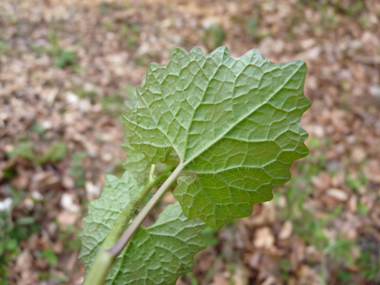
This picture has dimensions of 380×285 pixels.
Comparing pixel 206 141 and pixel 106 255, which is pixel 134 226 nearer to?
pixel 106 255

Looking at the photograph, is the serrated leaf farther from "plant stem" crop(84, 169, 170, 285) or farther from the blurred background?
the blurred background

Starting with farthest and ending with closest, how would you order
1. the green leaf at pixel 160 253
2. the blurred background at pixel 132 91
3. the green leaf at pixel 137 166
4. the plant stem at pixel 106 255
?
the blurred background at pixel 132 91 < the green leaf at pixel 137 166 < the green leaf at pixel 160 253 < the plant stem at pixel 106 255

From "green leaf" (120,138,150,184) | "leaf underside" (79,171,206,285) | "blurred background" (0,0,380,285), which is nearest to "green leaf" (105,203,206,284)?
"leaf underside" (79,171,206,285)

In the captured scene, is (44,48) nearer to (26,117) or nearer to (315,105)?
(26,117)

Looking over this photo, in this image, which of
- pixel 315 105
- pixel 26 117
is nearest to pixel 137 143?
pixel 26 117

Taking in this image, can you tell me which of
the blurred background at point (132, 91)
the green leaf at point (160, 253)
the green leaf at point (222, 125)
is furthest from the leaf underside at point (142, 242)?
the blurred background at point (132, 91)

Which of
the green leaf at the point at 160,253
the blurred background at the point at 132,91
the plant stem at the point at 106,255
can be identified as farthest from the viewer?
the blurred background at the point at 132,91

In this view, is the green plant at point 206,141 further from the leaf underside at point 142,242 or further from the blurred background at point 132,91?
the blurred background at point 132,91

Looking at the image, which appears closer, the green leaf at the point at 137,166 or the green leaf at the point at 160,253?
the green leaf at the point at 160,253
